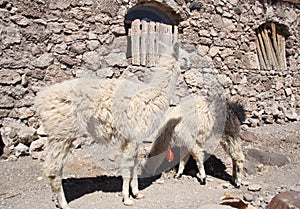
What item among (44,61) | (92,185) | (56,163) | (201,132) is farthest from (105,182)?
(44,61)

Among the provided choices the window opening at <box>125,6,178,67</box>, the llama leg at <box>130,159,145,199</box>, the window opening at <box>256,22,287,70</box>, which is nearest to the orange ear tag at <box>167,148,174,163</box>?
the llama leg at <box>130,159,145,199</box>

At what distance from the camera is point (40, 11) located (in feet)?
17.3

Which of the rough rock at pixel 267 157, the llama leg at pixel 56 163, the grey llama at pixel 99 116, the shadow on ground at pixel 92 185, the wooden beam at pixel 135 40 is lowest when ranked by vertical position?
the shadow on ground at pixel 92 185

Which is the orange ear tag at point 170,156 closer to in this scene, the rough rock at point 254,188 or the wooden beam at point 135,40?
the rough rock at point 254,188

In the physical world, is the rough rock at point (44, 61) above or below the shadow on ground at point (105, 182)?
above

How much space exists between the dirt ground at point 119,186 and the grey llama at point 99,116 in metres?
0.32

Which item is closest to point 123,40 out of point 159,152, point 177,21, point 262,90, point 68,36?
point 68,36

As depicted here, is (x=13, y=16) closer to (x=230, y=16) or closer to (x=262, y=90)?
(x=230, y=16)

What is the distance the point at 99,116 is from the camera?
11.4ft

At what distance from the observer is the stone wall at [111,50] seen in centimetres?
508

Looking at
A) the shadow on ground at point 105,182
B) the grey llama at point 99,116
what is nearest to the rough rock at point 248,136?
the shadow on ground at point 105,182

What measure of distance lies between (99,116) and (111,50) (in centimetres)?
266

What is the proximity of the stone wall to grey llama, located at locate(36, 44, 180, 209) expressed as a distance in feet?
6.12

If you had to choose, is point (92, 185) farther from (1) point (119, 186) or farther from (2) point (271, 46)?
(2) point (271, 46)
